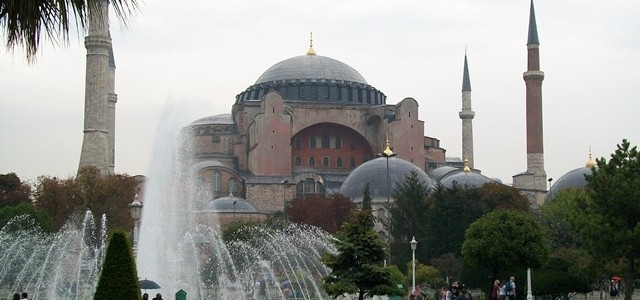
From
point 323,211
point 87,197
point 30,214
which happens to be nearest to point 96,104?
point 87,197

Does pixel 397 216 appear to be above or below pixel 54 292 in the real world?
above

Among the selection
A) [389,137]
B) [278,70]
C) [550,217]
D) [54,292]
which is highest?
[278,70]

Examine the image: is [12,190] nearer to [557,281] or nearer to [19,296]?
[557,281]

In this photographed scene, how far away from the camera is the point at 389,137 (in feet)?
202

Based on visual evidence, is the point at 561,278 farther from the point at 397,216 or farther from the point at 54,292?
the point at 397,216

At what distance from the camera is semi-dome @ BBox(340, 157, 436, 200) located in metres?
54.7

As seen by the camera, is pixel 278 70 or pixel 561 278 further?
pixel 278 70

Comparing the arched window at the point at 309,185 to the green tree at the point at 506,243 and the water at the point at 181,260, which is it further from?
the green tree at the point at 506,243

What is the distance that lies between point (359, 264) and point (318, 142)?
155 ft

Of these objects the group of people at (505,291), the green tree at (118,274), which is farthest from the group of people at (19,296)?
the group of people at (505,291)

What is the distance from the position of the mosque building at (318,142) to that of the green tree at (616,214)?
30482mm

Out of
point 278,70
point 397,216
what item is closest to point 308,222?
point 397,216

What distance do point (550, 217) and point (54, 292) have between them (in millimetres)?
24793

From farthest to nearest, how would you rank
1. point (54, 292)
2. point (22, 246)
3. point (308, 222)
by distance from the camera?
point (308, 222), point (22, 246), point (54, 292)
